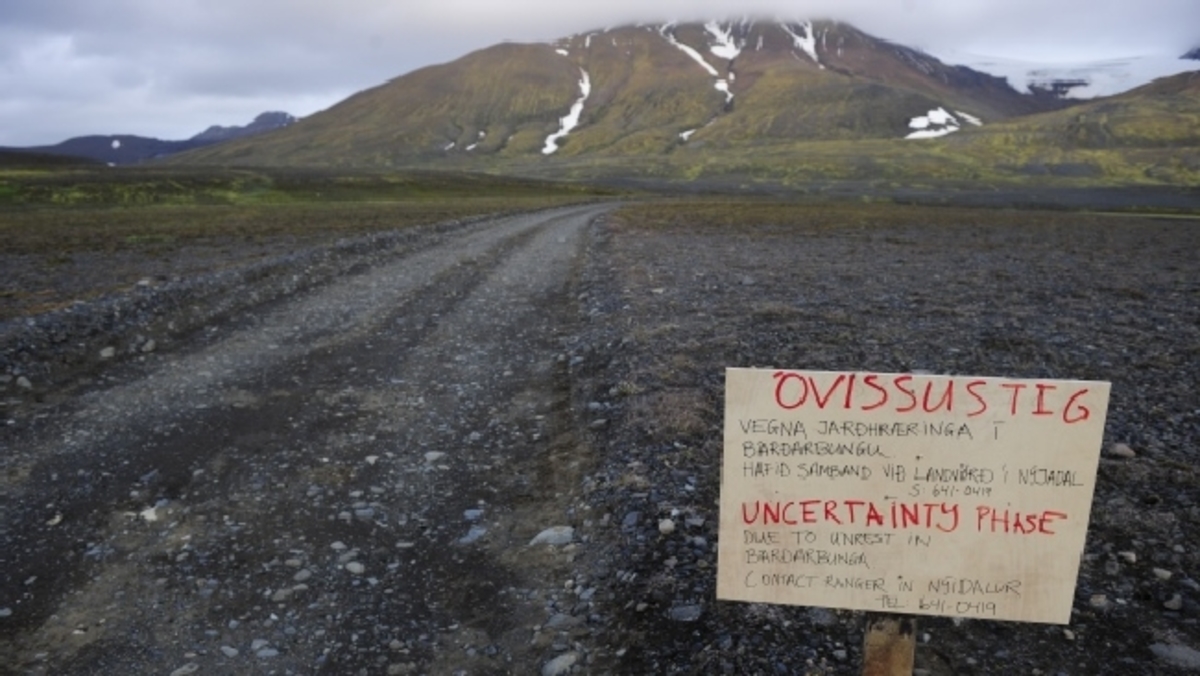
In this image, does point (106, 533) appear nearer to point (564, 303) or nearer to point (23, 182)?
point (564, 303)

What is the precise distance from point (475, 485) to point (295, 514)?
1799 mm

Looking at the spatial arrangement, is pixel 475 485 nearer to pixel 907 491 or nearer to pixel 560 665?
pixel 560 665

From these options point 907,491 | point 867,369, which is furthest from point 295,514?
point 867,369

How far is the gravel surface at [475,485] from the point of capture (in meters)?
5.37

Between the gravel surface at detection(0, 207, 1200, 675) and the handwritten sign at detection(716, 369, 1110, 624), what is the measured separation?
129 cm

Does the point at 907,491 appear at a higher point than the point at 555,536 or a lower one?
higher

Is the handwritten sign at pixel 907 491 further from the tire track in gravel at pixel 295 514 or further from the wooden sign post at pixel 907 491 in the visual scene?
the tire track in gravel at pixel 295 514

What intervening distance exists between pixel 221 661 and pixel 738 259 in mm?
24739

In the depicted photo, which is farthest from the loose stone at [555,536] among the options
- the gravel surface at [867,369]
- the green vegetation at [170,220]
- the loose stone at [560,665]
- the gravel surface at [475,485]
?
the green vegetation at [170,220]

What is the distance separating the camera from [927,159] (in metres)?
167

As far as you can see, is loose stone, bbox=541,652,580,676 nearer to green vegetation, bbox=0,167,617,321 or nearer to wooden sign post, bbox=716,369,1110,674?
wooden sign post, bbox=716,369,1110,674

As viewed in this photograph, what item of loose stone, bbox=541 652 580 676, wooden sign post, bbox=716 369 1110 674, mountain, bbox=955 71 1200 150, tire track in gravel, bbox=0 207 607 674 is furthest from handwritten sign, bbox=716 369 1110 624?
mountain, bbox=955 71 1200 150

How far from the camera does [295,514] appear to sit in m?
7.45

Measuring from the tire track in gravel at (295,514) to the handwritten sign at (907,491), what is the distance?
230 cm
